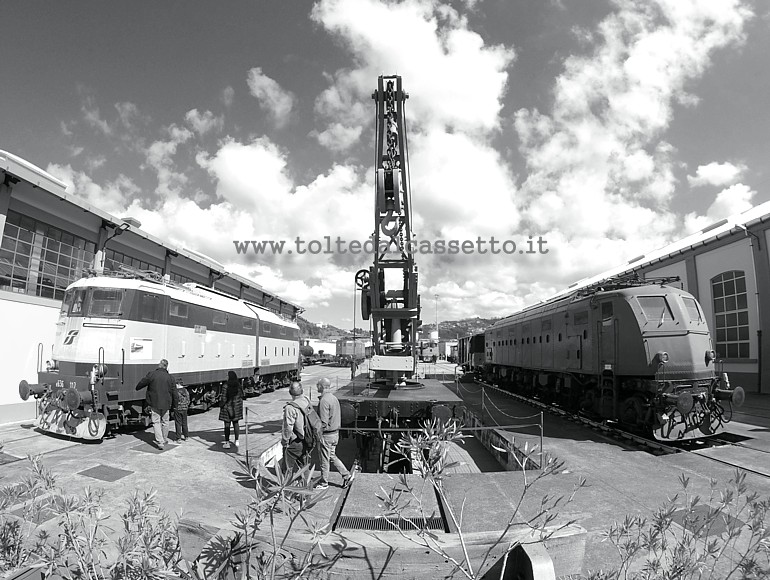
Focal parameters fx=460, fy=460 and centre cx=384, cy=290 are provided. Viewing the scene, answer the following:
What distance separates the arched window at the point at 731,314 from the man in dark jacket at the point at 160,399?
20087 millimetres

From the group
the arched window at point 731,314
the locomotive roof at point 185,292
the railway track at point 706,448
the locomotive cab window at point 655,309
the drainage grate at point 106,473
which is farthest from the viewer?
the arched window at point 731,314

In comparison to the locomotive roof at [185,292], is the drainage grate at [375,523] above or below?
below

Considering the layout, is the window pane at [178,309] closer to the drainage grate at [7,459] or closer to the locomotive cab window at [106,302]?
the locomotive cab window at [106,302]

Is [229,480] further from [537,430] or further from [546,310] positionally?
[546,310]

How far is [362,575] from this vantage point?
288 cm

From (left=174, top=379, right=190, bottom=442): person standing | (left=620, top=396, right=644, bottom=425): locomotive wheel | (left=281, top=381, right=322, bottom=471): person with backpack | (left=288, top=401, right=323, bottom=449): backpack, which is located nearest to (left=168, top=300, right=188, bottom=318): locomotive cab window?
(left=174, top=379, right=190, bottom=442): person standing

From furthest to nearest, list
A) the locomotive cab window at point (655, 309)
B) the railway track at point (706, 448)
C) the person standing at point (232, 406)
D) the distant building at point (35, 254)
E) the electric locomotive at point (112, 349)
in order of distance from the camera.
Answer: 1. the distant building at point (35, 254)
2. the locomotive cab window at point (655, 309)
3. the electric locomotive at point (112, 349)
4. the person standing at point (232, 406)
5. the railway track at point (706, 448)

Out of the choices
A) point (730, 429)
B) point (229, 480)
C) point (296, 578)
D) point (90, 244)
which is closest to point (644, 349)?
point (730, 429)

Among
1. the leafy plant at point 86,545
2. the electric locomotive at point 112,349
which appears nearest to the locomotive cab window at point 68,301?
the electric locomotive at point 112,349

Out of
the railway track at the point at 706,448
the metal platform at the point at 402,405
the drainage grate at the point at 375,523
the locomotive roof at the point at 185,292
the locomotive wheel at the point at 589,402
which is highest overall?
the locomotive roof at the point at 185,292

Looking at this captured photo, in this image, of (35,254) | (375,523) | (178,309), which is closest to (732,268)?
(375,523)

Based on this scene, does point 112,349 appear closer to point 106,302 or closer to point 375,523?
point 106,302

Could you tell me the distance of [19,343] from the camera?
11.2m

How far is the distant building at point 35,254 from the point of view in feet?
35.7
